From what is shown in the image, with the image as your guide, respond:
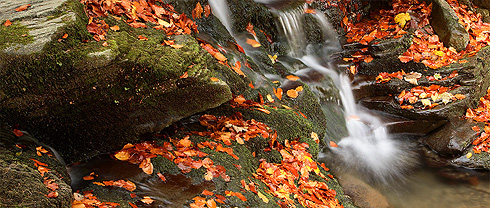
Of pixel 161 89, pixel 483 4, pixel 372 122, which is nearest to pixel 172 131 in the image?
pixel 161 89

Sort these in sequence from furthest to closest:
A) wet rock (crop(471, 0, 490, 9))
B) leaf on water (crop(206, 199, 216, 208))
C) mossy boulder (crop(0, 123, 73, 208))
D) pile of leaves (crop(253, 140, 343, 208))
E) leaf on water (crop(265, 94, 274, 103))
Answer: wet rock (crop(471, 0, 490, 9))
leaf on water (crop(265, 94, 274, 103))
pile of leaves (crop(253, 140, 343, 208))
leaf on water (crop(206, 199, 216, 208))
mossy boulder (crop(0, 123, 73, 208))

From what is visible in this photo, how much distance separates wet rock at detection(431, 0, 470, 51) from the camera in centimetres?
807

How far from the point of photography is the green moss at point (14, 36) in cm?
281

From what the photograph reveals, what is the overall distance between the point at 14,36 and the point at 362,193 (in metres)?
4.98

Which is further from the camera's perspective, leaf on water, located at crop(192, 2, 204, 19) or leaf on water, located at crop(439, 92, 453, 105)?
leaf on water, located at crop(439, 92, 453, 105)

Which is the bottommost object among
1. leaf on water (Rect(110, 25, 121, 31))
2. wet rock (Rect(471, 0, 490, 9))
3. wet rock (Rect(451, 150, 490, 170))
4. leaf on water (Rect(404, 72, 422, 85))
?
leaf on water (Rect(110, 25, 121, 31))

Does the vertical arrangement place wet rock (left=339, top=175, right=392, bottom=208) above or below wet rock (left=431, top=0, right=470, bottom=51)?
below

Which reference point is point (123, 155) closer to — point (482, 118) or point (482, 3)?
point (482, 118)

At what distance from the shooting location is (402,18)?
27.8ft

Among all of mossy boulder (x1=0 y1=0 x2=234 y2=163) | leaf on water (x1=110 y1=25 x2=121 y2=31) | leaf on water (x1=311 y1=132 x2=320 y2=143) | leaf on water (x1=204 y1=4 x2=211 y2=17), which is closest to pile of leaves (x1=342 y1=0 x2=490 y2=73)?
leaf on water (x1=311 y1=132 x2=320 y2=143)

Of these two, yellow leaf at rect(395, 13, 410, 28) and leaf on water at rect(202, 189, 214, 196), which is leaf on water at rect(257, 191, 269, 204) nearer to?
leaf on water at rect(202, 189, 214, 196)

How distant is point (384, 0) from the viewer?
9.20 m

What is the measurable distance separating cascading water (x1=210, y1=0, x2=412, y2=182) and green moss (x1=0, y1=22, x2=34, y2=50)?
432cm

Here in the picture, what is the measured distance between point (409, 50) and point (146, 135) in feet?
21.9
